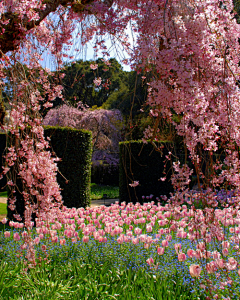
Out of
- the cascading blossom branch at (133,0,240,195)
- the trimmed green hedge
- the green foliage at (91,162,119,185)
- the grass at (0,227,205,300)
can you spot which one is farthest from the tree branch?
the green foliage at (91,162,119,185)

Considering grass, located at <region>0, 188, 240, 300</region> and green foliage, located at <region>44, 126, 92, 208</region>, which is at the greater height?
green foliage, located at <region>44, 126, 92, 208</region>

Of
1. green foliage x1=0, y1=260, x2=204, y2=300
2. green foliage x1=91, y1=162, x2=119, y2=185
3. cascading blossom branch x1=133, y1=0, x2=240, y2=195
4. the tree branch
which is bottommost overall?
green foliage x1=0, y1=260, x2=204, y2=300

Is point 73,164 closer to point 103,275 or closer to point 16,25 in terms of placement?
point 103,275

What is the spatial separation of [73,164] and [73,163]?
0.02 meters

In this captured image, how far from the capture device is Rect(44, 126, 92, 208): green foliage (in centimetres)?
615

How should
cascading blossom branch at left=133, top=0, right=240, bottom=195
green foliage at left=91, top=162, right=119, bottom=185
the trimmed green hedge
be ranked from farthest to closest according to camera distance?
green foliage at left=91, top=162, right=119, bottom=185, the trimmed green hedge, cascading blossom branch at left=133, top=0, right=240, bottom=195

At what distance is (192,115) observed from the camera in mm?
1379

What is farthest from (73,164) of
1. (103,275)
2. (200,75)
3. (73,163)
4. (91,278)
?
(200,75)

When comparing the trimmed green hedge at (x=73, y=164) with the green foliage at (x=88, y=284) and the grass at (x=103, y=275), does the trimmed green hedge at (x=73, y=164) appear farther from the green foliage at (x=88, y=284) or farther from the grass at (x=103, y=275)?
the green foliage at (x=88, y=284)

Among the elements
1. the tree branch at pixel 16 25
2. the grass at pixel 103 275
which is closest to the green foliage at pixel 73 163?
the grass at pixel 103 275

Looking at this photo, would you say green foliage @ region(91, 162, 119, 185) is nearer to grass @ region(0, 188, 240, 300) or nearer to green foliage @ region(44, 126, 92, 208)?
green foliage @ region(44, 126, 92, 208)

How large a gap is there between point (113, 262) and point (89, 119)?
1124cm

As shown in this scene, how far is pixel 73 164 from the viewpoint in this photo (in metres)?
6.27

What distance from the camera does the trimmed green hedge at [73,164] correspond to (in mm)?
6145
